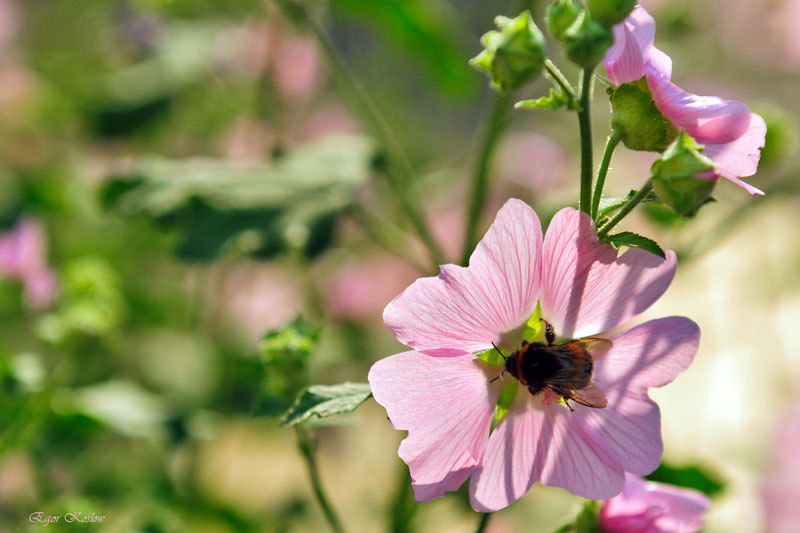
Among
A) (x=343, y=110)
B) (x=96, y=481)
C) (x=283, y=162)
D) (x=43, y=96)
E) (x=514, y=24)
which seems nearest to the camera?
(x=514, y=24)

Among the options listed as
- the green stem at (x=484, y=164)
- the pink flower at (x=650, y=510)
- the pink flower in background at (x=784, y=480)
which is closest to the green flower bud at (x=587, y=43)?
the pink flower at (x=650, y=510)

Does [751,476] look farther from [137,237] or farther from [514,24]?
[514,24]

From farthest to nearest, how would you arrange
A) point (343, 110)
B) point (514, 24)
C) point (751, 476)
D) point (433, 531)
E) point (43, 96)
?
point (343, 110) < point (751, 476) < point (433, 531) < point (43, 96) < point (514, 24)

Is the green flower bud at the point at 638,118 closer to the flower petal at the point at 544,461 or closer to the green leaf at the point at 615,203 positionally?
the green leaf at the point at 615,203

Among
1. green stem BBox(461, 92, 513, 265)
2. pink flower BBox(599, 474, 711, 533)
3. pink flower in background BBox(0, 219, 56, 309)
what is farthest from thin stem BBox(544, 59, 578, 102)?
pink flower in background BBox(0, 219, 56, 309)

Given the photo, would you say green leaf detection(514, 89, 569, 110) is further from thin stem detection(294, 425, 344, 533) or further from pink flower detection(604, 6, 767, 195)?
thin stem detection(294, 425, 344, 533)

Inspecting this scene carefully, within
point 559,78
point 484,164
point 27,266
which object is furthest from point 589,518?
point 27,266

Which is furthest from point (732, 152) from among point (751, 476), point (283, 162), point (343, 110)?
point (343, 110)

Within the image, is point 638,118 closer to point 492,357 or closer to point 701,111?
point 701,111
